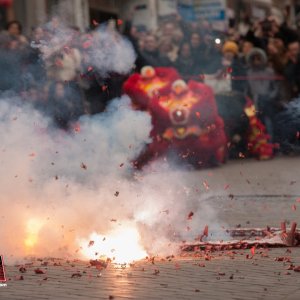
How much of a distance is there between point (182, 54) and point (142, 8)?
374cm

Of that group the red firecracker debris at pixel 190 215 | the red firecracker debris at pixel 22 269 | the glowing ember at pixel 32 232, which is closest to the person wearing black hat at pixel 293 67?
the red firecracker debris at pixel 190 215

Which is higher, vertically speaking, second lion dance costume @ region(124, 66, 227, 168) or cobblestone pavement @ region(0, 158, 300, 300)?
second lion dance costume @ region(124, 66, 227, 168)

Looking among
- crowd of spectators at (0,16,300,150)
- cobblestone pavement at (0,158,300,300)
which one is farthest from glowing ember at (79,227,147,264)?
crowd of spectators at (0,16,300,150)

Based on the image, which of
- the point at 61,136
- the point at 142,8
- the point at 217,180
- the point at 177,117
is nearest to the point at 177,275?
the point at 61,136

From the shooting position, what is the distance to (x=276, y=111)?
48.3 feet

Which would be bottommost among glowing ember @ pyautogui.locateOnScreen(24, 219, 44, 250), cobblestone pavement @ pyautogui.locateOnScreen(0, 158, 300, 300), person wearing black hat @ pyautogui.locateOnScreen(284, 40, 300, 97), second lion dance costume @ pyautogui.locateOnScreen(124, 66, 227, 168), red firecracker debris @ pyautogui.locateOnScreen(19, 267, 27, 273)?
cobblestone pavement @ pyautogui.locateOnScreen(0, 158, 300, 300)

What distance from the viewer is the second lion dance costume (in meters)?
13.6

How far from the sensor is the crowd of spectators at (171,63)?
927 cm

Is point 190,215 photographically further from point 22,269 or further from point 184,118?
point 184,118

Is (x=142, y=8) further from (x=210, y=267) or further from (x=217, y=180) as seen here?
(x=210, y=267)

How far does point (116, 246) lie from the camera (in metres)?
7.53

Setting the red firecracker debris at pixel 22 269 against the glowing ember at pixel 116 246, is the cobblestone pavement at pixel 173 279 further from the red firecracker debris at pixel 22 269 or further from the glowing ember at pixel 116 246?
the glowing ember at pixel 116 246

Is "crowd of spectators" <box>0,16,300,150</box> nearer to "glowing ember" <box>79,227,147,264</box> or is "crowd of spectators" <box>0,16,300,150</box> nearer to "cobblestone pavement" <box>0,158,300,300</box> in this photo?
"glowing ember" <box>79,227,147,264</box>

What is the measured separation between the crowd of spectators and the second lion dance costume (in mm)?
262
